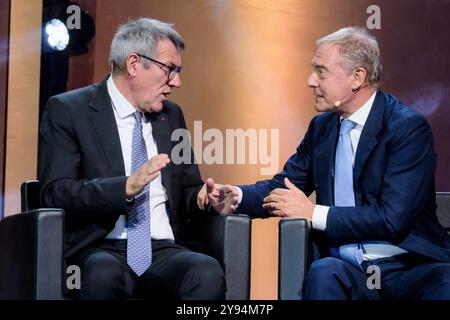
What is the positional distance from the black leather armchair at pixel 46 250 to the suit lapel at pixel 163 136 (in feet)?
0.74

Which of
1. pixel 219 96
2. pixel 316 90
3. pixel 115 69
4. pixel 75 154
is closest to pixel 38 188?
pixel 75 154

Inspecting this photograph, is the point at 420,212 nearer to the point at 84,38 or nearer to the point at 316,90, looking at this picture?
the point at 316,90

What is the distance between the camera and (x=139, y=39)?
312 cm

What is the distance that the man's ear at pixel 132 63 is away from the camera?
3.10m

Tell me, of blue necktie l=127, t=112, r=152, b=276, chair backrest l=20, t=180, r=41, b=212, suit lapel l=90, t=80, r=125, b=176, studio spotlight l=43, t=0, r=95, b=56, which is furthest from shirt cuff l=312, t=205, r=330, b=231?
studio spotlight l=43, t=0, r=95, b=56

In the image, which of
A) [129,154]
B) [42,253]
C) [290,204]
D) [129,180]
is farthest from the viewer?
[129,154]

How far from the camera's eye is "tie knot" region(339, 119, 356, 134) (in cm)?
304

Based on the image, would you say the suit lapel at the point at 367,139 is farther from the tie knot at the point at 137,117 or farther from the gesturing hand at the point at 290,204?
the tie knot at the point at 137,117

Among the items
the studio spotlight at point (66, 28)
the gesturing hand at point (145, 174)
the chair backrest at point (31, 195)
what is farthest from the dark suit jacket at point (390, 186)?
the studio spotlight at point (66, 28)

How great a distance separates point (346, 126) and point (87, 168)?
37.2 inches

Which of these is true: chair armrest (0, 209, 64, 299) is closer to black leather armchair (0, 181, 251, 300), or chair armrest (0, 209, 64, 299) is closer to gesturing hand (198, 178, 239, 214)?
black leather armchair (0, 181, 251, 300)

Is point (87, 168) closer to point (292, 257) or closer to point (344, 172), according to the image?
point (292, 257)

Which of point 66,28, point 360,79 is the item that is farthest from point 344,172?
point 66,28

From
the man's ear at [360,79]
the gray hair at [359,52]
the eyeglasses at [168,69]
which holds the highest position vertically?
the gray hair at [359,52]
